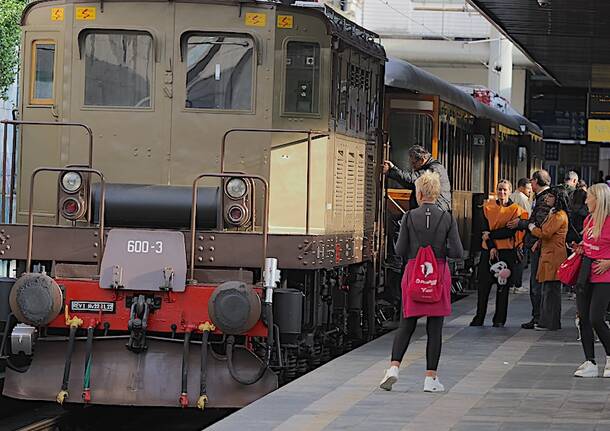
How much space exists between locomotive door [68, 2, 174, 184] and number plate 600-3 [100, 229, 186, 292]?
1.00m

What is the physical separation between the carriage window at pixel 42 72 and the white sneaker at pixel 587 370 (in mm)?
5753

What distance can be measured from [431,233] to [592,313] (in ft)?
6.72

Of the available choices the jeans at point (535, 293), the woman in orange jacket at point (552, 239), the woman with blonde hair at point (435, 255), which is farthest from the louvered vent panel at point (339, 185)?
the jeans at point (535, 293)

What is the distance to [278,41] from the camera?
44.6 ft

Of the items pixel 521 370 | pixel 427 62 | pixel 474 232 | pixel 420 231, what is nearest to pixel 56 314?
pixel 420 231

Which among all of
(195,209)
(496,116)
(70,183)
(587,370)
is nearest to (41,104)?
(70,183)

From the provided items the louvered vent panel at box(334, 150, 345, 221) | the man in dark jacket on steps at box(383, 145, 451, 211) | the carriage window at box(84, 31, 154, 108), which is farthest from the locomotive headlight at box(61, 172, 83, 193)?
the man in dark jacket on steps at box(383, 145, 451, 211)

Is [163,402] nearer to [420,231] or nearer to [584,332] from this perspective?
[420,231]

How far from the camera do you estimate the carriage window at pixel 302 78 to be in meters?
Result: 13.7

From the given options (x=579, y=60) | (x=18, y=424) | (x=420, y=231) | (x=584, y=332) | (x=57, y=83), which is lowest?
(x=18, y=424)

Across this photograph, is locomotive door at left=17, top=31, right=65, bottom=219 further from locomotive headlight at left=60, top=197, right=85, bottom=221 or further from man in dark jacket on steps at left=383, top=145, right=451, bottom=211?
man in dark jacket on steps at left=383, top=145, right=451, bottom=211

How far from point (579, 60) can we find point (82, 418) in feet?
57.7

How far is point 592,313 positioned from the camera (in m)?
13.3

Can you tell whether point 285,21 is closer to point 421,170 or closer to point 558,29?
point 421,170
